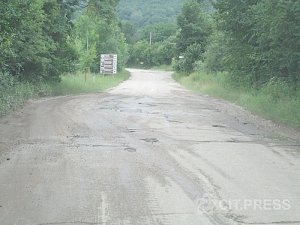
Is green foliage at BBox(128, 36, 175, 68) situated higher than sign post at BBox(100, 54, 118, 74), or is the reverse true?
sign post at BBox(100, 54, 118, 74)

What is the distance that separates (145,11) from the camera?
164750 mm

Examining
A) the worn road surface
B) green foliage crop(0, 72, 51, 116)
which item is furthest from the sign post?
the worn road surface

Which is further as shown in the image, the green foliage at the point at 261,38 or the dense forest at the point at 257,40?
the dense forest at the point at 257,40

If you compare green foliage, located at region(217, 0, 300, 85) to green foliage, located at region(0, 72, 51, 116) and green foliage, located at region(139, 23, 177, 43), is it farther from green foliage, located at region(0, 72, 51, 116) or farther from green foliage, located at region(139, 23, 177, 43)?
green foliage, located at region(139, 23, 177, 43)

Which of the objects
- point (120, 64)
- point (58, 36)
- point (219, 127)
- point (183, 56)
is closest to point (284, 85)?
point (219, 127)

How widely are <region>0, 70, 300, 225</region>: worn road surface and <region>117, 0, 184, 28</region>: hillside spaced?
479ft

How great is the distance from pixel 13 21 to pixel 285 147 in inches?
387

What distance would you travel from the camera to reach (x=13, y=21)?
16.6m

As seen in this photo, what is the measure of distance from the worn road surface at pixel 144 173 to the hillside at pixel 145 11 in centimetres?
14597

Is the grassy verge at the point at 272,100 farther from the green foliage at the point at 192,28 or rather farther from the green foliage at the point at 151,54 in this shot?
the green foliage at the point at 151,54

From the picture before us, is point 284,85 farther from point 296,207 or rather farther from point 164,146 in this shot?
point 296,207

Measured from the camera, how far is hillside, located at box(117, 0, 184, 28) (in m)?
159

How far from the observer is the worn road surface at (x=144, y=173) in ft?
21.5

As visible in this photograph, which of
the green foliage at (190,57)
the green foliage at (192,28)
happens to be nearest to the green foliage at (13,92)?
the green foliage at (190,57)
